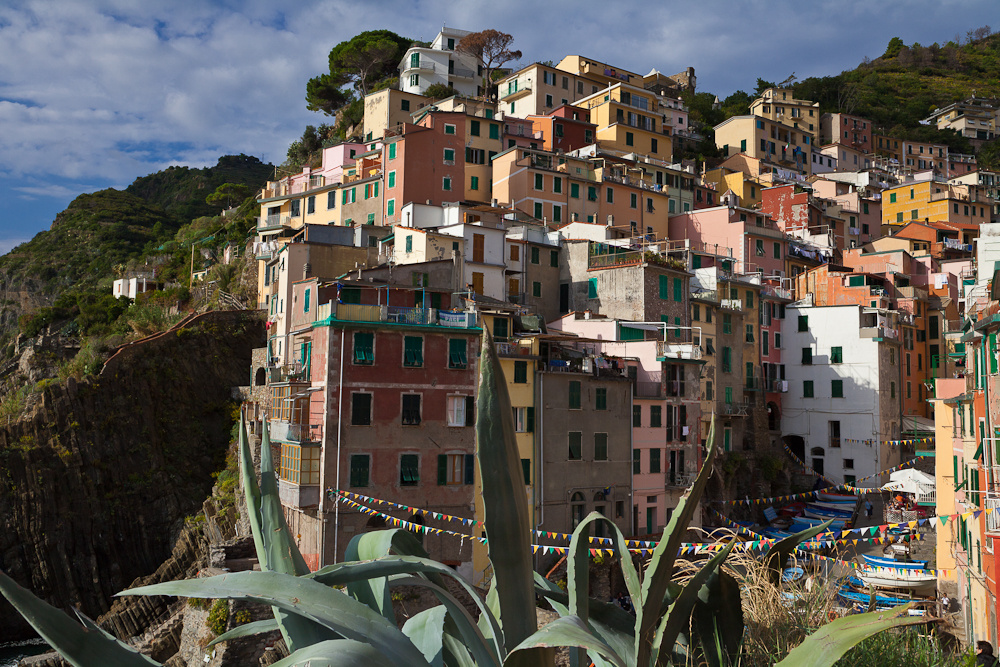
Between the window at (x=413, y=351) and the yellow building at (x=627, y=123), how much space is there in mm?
33056

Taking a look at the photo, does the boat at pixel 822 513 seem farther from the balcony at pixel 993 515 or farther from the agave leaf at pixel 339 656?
the agave leaf at pixel 339 656

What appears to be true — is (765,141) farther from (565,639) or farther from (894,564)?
(565,639)

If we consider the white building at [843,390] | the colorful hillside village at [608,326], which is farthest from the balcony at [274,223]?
the white building at [843,390]

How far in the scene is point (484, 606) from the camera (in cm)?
437

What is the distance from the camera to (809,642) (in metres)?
3.99

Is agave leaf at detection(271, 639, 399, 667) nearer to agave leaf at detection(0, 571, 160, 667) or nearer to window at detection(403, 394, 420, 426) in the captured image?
agave leaf at detection(0, 571, 160, 667)

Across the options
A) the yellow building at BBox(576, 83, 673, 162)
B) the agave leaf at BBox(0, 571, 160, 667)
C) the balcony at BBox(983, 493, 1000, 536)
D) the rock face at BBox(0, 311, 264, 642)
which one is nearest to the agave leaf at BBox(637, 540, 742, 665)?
the agave leaf at BBox(0, 571, 160, 667)

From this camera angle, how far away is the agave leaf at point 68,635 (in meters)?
3.21

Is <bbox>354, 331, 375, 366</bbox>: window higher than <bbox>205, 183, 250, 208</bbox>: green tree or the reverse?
the reverse

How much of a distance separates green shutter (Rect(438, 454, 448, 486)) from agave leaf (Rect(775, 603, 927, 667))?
22.7m

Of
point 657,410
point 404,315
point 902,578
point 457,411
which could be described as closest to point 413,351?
point 404,315

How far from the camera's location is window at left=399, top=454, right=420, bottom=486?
25.6 metres

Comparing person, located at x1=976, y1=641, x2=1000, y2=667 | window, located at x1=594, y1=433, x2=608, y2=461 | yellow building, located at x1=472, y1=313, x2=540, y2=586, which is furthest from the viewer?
window, located at x1=594, y1=433, x2=608, y2=461

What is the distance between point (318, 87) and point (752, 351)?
4818 cm
